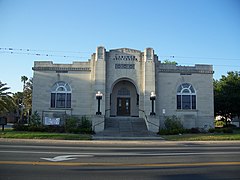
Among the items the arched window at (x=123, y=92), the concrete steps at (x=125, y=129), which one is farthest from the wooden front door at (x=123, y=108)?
the concrete steps at (x=125, y=129)

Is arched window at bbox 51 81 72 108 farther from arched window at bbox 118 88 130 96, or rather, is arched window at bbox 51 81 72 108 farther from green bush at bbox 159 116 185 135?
green bush at bbox 159 116 185 135

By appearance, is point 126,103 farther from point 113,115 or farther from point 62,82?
point 62,82

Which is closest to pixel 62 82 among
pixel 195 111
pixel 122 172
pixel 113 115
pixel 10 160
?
pixel 113 115

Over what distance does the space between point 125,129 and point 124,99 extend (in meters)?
7.15

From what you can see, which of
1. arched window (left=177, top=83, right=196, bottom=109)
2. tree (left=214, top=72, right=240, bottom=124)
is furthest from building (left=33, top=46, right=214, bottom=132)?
tree (left=214, top=72, right=240, bottom=124)

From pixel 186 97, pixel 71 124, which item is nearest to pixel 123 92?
pixel 186 97

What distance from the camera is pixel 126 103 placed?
105 ft

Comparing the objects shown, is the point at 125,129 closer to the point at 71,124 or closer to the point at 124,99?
the point at 71,124

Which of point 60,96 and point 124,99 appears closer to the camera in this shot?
point 60,96

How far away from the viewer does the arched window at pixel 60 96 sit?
97.3ft

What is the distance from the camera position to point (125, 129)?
25625mm

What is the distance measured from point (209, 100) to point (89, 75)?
14456mm

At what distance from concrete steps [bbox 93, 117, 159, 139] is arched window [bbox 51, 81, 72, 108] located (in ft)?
17.5

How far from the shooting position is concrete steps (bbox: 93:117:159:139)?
892 inches
